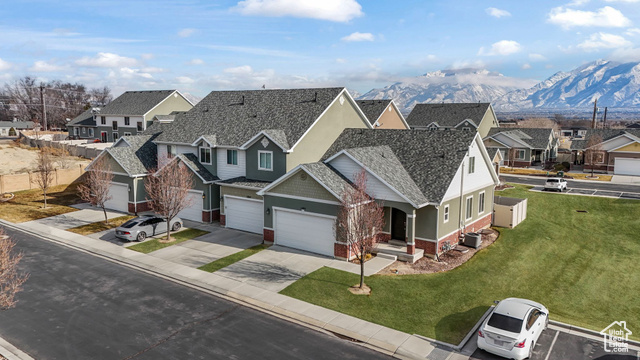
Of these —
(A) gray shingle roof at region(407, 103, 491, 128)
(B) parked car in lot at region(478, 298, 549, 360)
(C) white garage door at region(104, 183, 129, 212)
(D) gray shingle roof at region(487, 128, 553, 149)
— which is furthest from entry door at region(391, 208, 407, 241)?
(A) gray shingle roof at region(407, 103, 491, 128)

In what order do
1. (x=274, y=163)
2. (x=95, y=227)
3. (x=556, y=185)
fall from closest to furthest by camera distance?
(x=274, y=163) < (x=95, y=227) < (x=556, y=185)

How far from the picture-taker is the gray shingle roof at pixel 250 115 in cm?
3170

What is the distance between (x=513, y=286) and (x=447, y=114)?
5852cm

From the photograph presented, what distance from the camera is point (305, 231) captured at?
83.0ft

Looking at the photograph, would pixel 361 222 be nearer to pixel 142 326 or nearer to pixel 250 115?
pixel 142 326

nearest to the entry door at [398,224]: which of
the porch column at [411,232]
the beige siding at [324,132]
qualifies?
the porch column at [411,232]

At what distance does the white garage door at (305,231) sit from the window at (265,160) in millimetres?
4757

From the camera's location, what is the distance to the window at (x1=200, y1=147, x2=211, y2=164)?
111ft

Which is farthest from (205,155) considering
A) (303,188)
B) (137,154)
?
(303,188)

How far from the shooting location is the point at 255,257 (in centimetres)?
2441

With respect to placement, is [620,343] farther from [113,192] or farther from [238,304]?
[113,192]

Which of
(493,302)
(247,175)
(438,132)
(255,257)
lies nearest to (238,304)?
(255,257)

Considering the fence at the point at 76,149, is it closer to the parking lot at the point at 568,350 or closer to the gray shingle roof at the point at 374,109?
the gray shingle roof at the point at 374,109

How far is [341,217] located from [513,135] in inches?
2000
